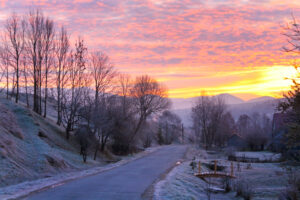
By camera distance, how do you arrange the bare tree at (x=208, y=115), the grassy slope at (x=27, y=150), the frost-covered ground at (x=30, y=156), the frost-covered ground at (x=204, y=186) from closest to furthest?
the frost-covered ground at (x=204, y=186) < the frost-covered ground at (x=30, y=156) < the grassy slope at (x=27, y=150) < the bare tree at (x=208, y=115)

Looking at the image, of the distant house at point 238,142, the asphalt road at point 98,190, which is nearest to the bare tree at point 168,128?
the distant house at point 238,142

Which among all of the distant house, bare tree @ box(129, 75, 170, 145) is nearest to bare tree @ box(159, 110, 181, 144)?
the distant house

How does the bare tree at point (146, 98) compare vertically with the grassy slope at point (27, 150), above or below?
above

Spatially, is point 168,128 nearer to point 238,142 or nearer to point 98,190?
point 238,142

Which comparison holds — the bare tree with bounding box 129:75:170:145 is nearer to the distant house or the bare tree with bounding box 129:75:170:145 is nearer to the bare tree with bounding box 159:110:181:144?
the distant house

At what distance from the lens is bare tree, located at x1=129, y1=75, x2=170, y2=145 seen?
58088 mm

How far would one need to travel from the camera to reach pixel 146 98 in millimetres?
59438

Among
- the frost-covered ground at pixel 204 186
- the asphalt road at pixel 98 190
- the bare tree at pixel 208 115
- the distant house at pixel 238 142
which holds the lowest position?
the distant house at pixel 238 142

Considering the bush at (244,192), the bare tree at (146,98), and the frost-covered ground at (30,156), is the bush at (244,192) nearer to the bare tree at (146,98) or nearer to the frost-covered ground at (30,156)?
the frost-covered ground at (30,156)

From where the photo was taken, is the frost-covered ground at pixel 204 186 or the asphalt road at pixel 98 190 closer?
the asphalt road at pixel 98 190

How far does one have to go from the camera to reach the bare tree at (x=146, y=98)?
2287 inches

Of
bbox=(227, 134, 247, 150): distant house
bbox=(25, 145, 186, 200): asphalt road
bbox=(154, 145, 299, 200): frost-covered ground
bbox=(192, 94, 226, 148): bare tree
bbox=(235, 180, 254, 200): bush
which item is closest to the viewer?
bbox=(25, 145, 186, 200): asphalt road

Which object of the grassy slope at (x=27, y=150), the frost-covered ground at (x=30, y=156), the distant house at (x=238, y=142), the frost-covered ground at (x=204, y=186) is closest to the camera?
the frost-covered ground at (x=204, y=186)

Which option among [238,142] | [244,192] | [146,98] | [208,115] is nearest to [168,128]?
[238,142]
